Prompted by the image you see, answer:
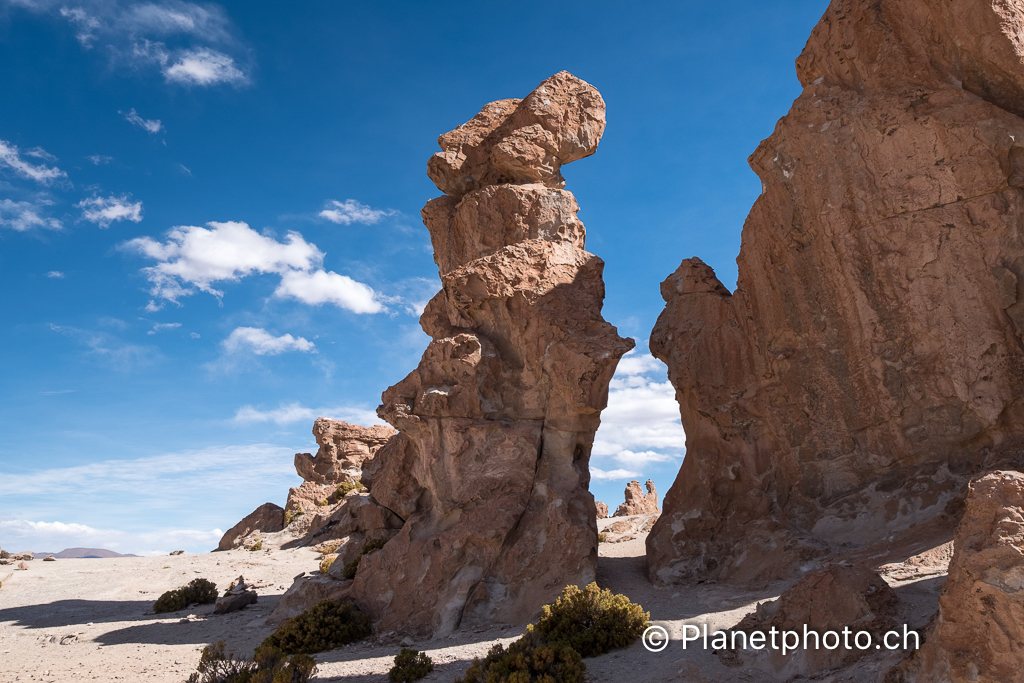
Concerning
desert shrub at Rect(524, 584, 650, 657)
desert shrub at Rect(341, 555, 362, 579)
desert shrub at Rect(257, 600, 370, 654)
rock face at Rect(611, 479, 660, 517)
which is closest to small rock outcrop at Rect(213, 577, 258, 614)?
desert shrub at Rect(341, 555, 362, 579)

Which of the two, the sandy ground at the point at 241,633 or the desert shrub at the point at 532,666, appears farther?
the sandy ground at the point at 241,633

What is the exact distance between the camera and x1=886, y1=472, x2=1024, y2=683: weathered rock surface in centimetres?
530

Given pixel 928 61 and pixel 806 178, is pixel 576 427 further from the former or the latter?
pixel 928 61

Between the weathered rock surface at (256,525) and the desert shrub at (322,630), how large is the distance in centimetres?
1574

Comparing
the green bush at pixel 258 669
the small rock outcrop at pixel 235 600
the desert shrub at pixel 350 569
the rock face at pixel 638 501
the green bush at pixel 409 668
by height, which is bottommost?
the green bush at pixel 409 668

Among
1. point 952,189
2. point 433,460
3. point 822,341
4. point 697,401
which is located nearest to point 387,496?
point 433,460

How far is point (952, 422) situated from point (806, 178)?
539 centimetres

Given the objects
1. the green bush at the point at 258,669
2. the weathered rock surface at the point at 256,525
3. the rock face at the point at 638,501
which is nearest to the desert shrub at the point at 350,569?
the green bush at the point at 258,669

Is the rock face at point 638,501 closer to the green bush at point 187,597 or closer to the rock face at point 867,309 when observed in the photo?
the rock face at point 867,309

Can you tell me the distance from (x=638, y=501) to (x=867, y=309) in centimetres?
1716

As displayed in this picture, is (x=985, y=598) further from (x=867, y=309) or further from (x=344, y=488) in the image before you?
(x=344, y=488)

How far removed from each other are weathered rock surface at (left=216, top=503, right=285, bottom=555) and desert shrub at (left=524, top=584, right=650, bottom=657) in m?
20.0

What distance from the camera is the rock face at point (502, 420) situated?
1291cm

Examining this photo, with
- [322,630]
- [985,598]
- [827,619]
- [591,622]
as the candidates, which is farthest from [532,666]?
[322,630]
